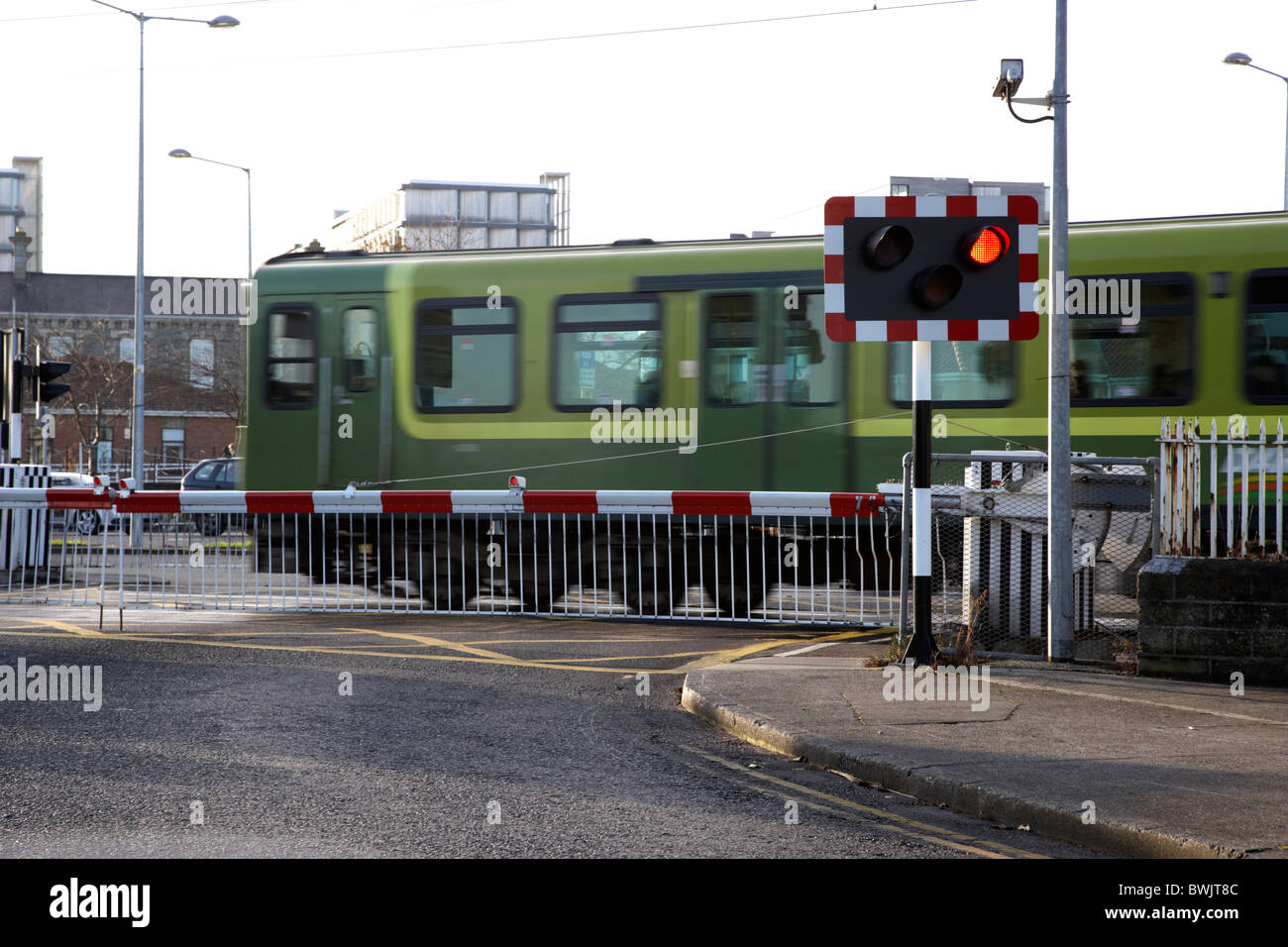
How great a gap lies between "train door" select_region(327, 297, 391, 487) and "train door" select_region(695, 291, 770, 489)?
11.2ft

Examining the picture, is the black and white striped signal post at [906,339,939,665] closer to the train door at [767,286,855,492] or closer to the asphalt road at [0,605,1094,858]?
the asphalt road at [0,605,1094,858]

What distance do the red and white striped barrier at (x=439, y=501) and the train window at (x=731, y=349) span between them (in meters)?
1.69

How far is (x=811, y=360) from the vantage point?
13.0 metres

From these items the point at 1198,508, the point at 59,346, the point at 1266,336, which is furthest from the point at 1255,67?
the point at 59,346

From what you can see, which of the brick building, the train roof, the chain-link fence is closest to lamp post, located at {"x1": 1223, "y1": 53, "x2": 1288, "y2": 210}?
the train roof

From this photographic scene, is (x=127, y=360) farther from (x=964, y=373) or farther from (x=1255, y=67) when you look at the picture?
(x=964, y=373)

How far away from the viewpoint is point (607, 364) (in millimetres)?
13430

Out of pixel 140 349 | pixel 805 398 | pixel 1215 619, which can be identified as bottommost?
pixel 1215 619

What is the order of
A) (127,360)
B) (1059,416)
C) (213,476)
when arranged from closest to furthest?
(1059,416), (213,476), (127,360)

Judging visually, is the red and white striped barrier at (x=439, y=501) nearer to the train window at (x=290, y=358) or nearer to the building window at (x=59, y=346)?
the train window at (x=290, y=358)

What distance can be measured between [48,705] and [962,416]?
8.32 metres

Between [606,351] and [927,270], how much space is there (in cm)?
566
